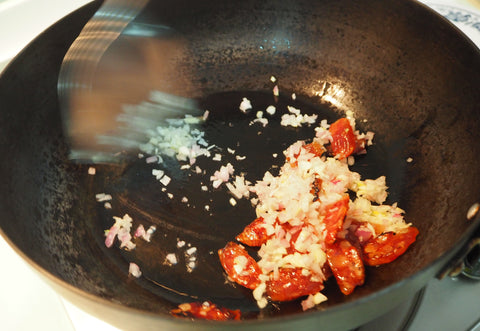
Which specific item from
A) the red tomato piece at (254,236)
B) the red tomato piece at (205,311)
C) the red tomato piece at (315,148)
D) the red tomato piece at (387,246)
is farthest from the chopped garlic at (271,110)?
the red tomato piece at (205,311)

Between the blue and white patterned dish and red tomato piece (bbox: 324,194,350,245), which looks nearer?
red tomato piece (bbox: 324,194,350,245)

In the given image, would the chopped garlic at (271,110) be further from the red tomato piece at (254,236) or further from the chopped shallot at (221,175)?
the red tomato piece at (254,236)

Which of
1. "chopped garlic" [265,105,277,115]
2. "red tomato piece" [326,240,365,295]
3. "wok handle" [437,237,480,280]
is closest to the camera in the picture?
"wok handle" [437,237,480,280]

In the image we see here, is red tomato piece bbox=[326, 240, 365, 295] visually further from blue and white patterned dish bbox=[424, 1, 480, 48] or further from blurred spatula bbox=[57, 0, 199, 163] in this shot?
blue and white patterned dish bbox=[424, 1, 480, 48]

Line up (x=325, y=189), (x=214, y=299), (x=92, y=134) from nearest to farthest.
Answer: (x=214, y=299), (x=325, y=189), (x=92, y=134)

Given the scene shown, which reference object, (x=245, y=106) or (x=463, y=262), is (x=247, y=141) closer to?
(x=245, y=106)

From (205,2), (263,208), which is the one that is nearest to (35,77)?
(205,2)

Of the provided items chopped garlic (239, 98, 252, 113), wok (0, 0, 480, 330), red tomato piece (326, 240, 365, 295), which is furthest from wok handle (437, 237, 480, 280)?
chopped garlic (239, 98, 252, 113)

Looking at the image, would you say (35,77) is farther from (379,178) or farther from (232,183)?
(379,178)
